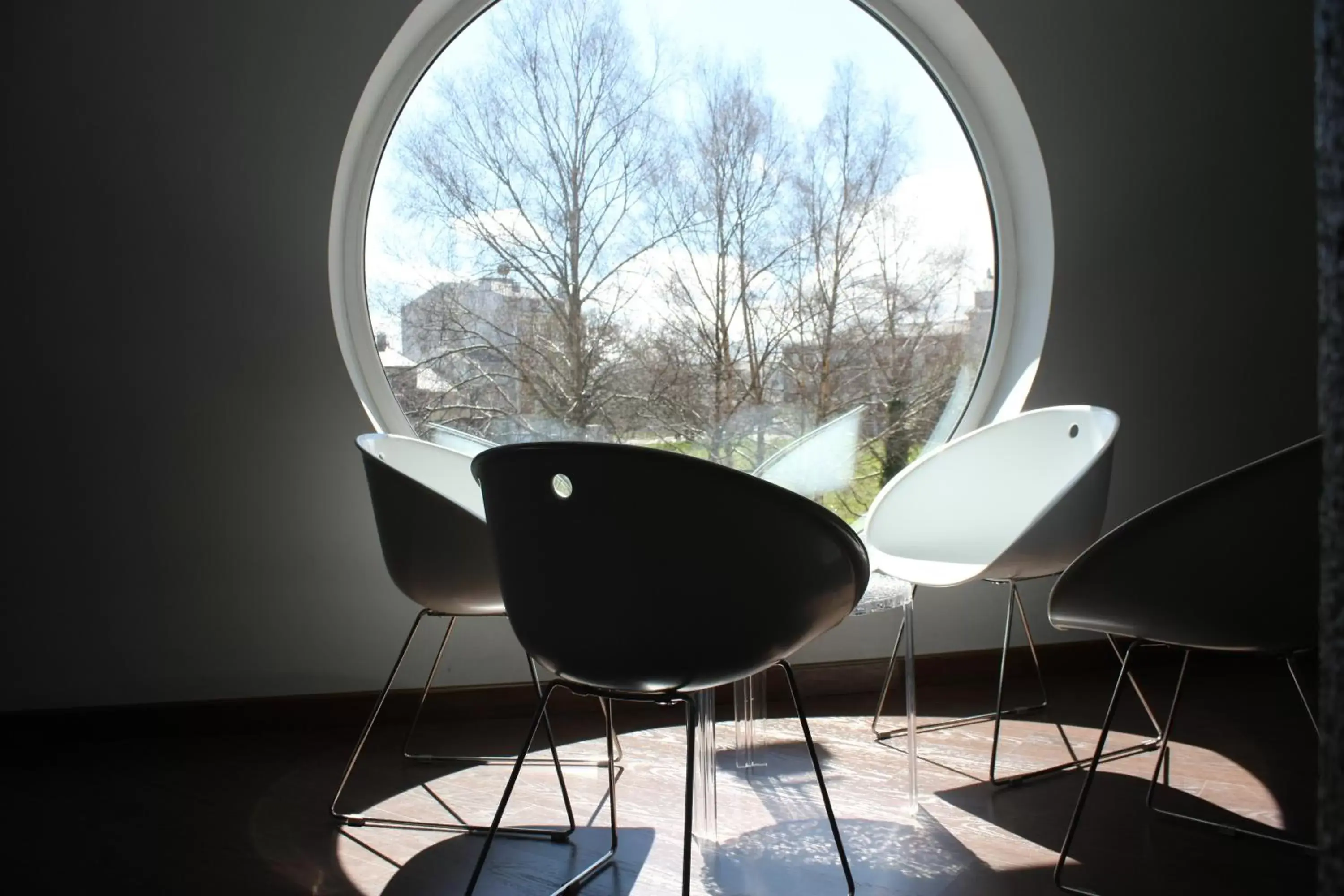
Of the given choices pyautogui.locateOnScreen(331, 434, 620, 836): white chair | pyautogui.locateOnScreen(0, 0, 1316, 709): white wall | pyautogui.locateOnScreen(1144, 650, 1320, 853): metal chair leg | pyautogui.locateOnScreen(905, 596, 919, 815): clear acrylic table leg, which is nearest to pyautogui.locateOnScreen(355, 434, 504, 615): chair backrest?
pyautogui.locateOnScreen(331, 434, 620, 836): white chair

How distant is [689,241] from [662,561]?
Answer: 6.62 feet

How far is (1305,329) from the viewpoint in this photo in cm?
373

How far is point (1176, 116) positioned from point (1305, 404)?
3.70 feet

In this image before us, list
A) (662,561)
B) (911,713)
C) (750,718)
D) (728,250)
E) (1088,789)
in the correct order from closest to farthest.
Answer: (662,561), (1088,789), (911,713), (750,718), (728,250)

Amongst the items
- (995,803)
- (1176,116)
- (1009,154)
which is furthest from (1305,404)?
(995,803)

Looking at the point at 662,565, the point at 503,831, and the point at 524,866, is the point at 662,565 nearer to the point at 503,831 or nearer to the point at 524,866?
the point at 524,866

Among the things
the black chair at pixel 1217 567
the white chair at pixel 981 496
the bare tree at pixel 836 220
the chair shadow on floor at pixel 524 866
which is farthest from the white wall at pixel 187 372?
the black chair at pixel 1217 567

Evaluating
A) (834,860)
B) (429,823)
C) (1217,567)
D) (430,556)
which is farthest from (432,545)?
(1217,567)

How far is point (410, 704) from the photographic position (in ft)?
9.91

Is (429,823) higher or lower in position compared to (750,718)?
lower

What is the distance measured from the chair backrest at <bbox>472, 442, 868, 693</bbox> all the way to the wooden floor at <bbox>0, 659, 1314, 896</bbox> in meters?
0.58

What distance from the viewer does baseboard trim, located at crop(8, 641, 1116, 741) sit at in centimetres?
285

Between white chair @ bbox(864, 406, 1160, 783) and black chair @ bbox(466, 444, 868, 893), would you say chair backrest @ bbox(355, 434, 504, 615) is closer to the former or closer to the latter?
black chair @ bbox(466, 444, 868, 893)

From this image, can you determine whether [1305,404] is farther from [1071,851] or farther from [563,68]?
[563,68]
